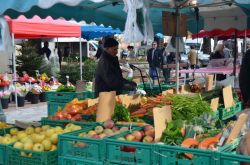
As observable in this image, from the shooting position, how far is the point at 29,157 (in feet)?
11.0

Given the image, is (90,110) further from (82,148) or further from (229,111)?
(229,111)

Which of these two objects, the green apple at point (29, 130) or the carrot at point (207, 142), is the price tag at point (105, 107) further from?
the carrot at point (207, 142)

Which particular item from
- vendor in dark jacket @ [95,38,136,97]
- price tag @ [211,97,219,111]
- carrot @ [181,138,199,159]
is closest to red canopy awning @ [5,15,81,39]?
vendor in dark jacket @ [95,38,136,97]

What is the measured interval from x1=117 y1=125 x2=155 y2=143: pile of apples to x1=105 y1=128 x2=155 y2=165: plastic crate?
0.24 meters


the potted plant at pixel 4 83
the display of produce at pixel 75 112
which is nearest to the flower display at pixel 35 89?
the potted plant at pixel 4 83

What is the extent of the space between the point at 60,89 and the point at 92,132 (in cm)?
378

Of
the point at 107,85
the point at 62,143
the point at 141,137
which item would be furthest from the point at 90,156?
the point at 107,85

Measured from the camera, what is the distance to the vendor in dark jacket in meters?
5.55

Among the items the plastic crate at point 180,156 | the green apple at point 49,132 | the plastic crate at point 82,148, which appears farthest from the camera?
the green apple at point 49,132

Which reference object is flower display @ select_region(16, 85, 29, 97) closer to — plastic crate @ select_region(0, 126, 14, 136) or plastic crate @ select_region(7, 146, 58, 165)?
plastic crate @ select_region(0, 126, 14, 136)

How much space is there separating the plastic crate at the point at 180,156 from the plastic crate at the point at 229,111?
2169mm

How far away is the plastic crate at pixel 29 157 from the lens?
329 centimetres

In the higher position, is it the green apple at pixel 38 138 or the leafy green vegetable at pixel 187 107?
the leafy green vegetable at pixel 187 107

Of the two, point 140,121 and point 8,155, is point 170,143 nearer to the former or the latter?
point 140,121
